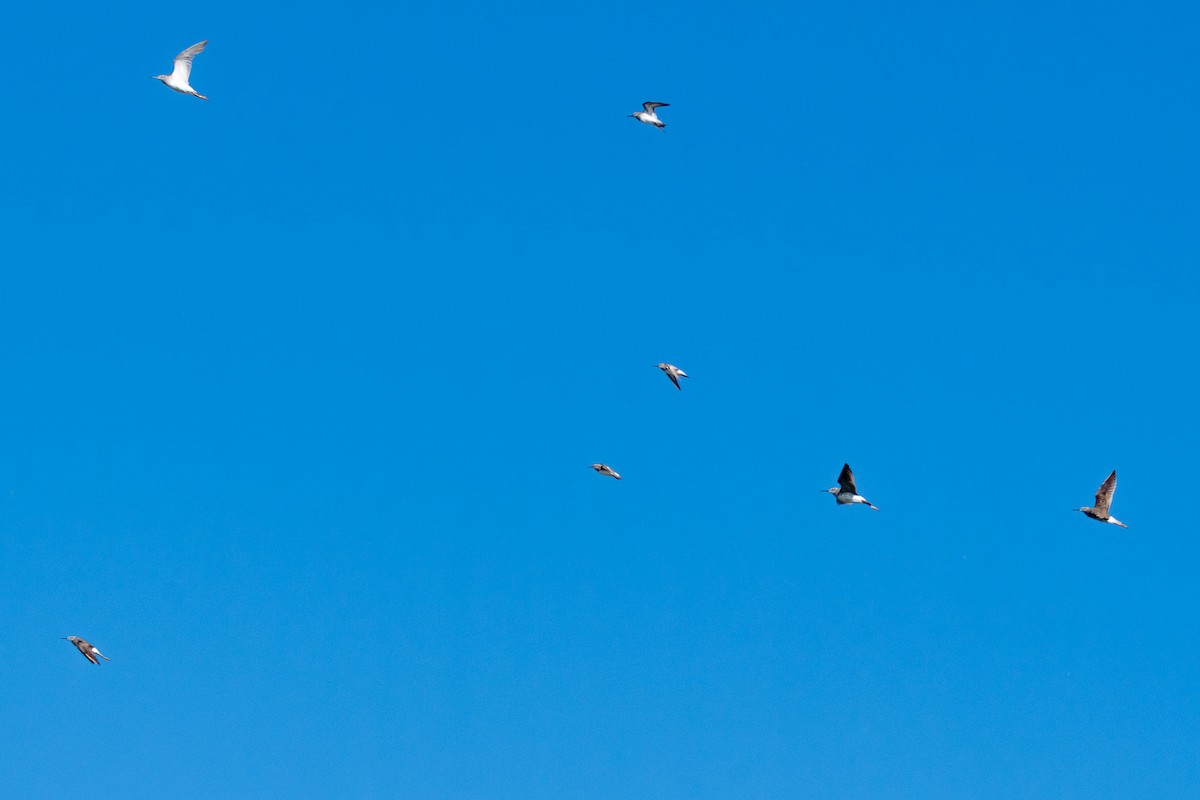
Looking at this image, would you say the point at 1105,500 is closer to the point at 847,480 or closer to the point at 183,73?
the point at 847,480

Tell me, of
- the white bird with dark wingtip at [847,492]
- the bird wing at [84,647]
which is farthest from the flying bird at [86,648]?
the white bird with dark wingtip at [847,492]

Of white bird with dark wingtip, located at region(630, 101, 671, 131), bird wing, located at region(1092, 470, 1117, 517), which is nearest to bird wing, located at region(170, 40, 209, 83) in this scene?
white bird with dark wingtip, located at region(630, 101, 671, 131)

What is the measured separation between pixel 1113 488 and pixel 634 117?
26.7 m

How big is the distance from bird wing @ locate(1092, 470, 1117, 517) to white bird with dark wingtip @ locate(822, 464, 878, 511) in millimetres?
7951

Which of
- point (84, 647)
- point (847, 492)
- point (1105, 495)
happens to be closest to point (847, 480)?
point (847, 492)

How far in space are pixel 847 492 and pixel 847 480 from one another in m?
0.89

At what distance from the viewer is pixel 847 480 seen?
5394 centimetres

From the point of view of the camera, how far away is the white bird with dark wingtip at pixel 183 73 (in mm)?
62031

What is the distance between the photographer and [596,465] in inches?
2238

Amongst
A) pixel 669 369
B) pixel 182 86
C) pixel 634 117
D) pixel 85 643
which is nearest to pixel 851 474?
pixel 669 369

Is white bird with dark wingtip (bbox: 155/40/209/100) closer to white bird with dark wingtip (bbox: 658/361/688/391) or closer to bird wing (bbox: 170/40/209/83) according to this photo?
bird wing (bbox: 170/40/209/83)

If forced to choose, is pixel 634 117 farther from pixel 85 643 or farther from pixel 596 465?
pixel 85 643

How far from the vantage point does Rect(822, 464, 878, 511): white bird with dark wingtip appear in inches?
2117

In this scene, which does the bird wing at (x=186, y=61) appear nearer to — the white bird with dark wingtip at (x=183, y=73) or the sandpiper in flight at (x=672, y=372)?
the white bird with dark wingtip at (x=183, y=73)
